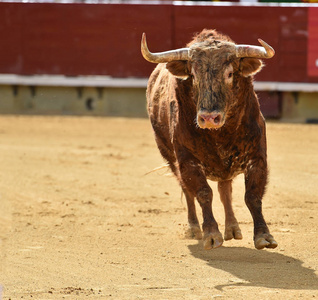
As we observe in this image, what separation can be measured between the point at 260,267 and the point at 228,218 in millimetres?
785

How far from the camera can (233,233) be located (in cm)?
488

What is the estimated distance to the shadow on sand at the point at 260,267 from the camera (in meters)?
3.84

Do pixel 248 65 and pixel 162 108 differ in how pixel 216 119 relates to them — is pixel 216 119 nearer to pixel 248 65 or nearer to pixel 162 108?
pixel 248 65

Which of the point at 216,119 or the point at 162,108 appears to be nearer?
the point at 216,119

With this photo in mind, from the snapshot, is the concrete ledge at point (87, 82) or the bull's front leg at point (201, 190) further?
the concrete ledge at point (87, 82)

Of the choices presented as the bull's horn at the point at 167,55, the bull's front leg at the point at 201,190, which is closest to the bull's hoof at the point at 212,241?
the bull's front leg at the point at 201,190

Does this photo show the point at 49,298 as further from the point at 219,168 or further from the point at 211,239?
the point at 219,168

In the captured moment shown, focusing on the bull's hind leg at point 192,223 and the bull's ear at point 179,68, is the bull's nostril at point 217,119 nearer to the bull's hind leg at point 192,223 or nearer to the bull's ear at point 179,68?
the bull's ear at point 179,68

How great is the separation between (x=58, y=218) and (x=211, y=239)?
1806mm

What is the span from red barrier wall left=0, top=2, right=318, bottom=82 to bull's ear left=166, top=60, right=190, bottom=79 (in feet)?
20.9

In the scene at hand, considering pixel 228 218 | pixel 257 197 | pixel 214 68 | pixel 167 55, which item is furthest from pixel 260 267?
pixel 167 55

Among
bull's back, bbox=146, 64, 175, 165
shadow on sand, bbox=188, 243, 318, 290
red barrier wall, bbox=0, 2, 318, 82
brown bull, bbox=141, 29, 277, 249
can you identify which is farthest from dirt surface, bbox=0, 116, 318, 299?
red barrier wall, bbox=0, 2, 318, 82

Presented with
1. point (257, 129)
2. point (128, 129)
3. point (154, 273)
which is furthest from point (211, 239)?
point (128, 129)

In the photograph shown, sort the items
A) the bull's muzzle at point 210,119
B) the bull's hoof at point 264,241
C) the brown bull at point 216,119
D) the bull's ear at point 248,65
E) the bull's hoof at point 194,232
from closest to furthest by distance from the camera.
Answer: the bull's hoof at point 264,241 → the bull's muzzle at point 210,119 → the brown bull at point 216,119 → the bull's ear at point 248,65 → the bull's hoof at point 194,232
